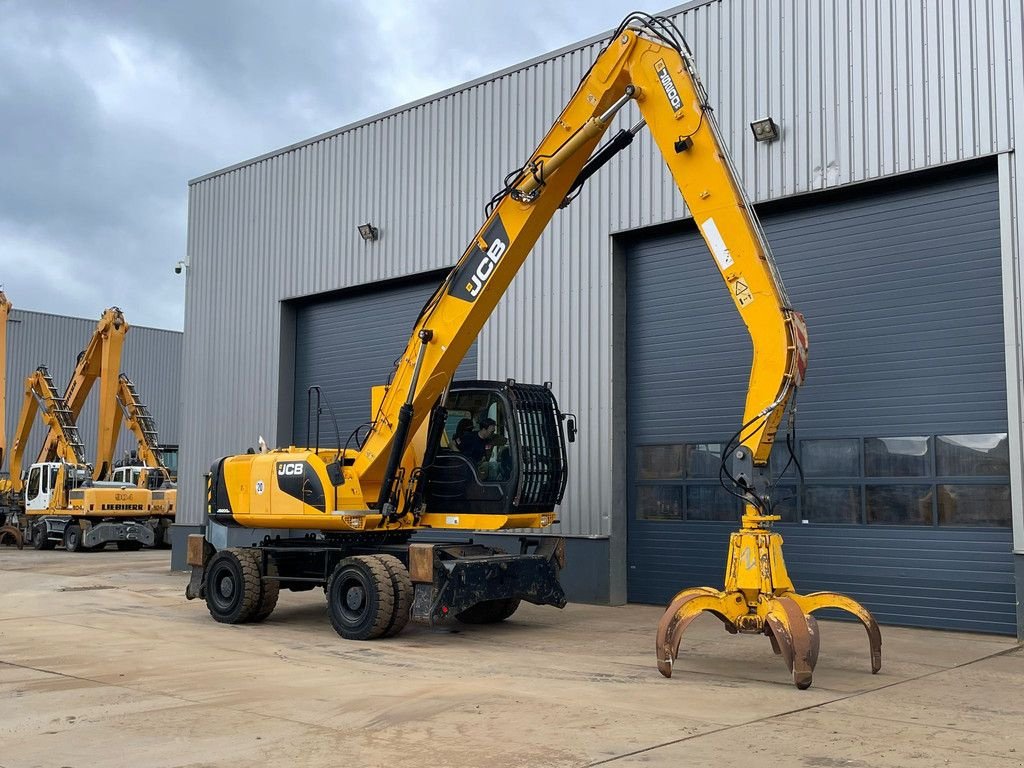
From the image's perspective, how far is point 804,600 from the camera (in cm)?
948

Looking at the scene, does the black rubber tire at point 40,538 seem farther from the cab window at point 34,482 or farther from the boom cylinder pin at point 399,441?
the boom cylinder pin at point 399,441

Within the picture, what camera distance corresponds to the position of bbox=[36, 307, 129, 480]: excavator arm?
101 feet

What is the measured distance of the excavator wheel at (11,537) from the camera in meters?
32.1

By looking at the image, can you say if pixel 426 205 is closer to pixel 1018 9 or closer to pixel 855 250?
pixel 855 250

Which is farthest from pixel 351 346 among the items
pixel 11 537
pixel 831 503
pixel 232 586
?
pixel 11 537

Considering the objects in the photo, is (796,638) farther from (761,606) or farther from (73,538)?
(73,538)

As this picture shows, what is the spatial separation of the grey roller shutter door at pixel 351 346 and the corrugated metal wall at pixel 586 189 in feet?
1.59

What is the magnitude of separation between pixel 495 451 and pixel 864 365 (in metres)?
5.21

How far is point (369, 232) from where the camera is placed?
20172mm

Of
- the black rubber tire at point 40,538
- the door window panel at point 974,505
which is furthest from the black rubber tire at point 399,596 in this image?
the black rubber tire at point 40,538

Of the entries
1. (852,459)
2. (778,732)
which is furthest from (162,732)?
(852,459)

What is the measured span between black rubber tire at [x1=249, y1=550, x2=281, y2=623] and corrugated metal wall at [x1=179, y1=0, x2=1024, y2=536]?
482 cm

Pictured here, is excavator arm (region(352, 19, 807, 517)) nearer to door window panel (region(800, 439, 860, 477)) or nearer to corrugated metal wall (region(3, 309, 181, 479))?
door window panel (region(800, 439, 860, 477))

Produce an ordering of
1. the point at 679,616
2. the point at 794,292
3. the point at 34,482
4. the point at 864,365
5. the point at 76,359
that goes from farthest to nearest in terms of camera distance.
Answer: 1. the point at 76,359
2. the point at 34,482
3. the point at 794,292
4. the point at 864,365
5. the point at 679,616
